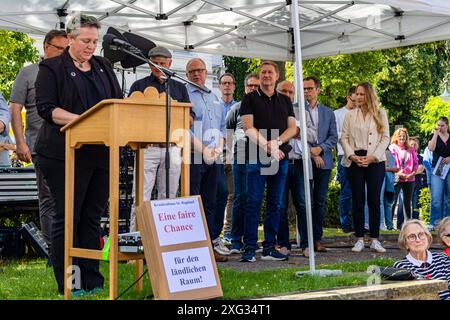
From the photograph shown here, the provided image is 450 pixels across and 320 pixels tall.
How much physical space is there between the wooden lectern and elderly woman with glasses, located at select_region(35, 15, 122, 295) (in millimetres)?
170

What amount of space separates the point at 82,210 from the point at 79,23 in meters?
1.37

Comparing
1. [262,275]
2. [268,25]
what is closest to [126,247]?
[262,275]

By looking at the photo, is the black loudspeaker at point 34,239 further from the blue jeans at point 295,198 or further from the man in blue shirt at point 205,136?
the blue jeans at point 295,198

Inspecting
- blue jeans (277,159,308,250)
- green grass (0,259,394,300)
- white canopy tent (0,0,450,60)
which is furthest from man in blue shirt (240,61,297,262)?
white canopy tent (0,0,450,60)

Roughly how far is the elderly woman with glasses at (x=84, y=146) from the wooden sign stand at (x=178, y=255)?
33.4 inches

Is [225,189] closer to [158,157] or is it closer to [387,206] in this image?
[158,157]

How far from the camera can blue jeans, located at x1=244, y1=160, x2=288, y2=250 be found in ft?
30.0

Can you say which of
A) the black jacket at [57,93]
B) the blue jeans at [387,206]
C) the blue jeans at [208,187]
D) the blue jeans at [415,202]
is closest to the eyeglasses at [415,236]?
the black jacket at [57,93]

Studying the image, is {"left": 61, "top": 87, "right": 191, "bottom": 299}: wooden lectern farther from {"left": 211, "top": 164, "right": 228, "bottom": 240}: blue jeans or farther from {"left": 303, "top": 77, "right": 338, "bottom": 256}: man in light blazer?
{"left": 303, "top": 77, "right": 338, "bottom": 256}: man in light blazer

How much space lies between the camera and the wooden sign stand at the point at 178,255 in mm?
5480

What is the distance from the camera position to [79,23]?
604cm

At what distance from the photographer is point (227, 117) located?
1057 centimetres

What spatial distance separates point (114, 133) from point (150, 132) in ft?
0.99

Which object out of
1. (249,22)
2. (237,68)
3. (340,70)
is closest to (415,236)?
(249,22)
